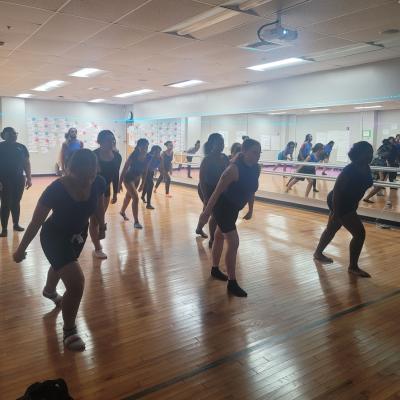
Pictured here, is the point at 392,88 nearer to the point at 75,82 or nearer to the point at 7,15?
the point at 7,15

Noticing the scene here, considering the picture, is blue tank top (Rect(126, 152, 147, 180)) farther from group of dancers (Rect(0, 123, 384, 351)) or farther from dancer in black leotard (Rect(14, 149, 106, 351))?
dancer in black leotard (Rect(14, 149, 106, 351))

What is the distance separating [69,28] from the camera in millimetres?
5121

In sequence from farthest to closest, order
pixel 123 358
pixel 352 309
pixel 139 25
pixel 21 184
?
pixel 21 184, pixel 139 25, pixel 352 309, pixel 123 358

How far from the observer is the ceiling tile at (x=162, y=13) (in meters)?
4.18

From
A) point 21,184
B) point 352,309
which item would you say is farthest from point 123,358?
point 21,184

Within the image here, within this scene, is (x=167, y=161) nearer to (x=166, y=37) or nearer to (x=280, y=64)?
(x=280, y=64)

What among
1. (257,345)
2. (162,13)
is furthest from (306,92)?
(257,345)

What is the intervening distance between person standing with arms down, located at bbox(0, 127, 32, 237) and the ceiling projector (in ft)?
11.2

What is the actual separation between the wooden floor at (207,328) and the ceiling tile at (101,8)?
277 cm

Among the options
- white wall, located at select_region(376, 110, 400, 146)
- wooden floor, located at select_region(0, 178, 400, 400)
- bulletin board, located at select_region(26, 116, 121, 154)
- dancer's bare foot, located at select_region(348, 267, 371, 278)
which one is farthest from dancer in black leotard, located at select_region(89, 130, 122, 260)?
bulletin board, located at select_region(26, 116, 121, 154)

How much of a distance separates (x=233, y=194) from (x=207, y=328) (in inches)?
45.4

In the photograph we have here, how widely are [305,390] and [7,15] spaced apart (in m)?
4.85

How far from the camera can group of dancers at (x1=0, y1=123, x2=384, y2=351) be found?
2.60 metres

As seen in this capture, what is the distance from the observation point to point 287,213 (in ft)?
25.8
